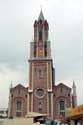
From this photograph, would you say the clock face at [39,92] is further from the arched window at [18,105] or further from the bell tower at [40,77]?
the arched window at [18,105]

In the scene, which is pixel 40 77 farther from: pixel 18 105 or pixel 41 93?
pixel 18 105

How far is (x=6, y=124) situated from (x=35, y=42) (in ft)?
162

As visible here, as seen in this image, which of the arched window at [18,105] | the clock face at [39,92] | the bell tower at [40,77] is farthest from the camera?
the arched window at [18,105]

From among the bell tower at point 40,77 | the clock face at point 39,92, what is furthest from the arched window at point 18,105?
the clock face at point 39,92

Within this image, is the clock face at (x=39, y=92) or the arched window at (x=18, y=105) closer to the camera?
the clock face at (x=39, y=92)

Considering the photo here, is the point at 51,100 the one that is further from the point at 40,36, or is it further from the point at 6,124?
the point at 6,124

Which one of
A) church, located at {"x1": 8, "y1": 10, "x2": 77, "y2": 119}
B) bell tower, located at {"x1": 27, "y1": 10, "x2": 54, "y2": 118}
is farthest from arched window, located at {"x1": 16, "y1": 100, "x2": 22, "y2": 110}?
bell tower, located at {"x1": 27, "y1": 10, "x2": 54, "y2": 118}

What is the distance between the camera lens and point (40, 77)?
221 ft

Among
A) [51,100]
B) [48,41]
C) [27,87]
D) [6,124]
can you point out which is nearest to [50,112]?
[51,100]

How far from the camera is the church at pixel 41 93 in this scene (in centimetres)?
6506

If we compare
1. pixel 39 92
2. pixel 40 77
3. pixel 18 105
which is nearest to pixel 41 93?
pixel 39 92

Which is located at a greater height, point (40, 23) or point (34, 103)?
point (40, 23)

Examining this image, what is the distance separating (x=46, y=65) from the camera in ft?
223

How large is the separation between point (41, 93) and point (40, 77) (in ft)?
12.2
